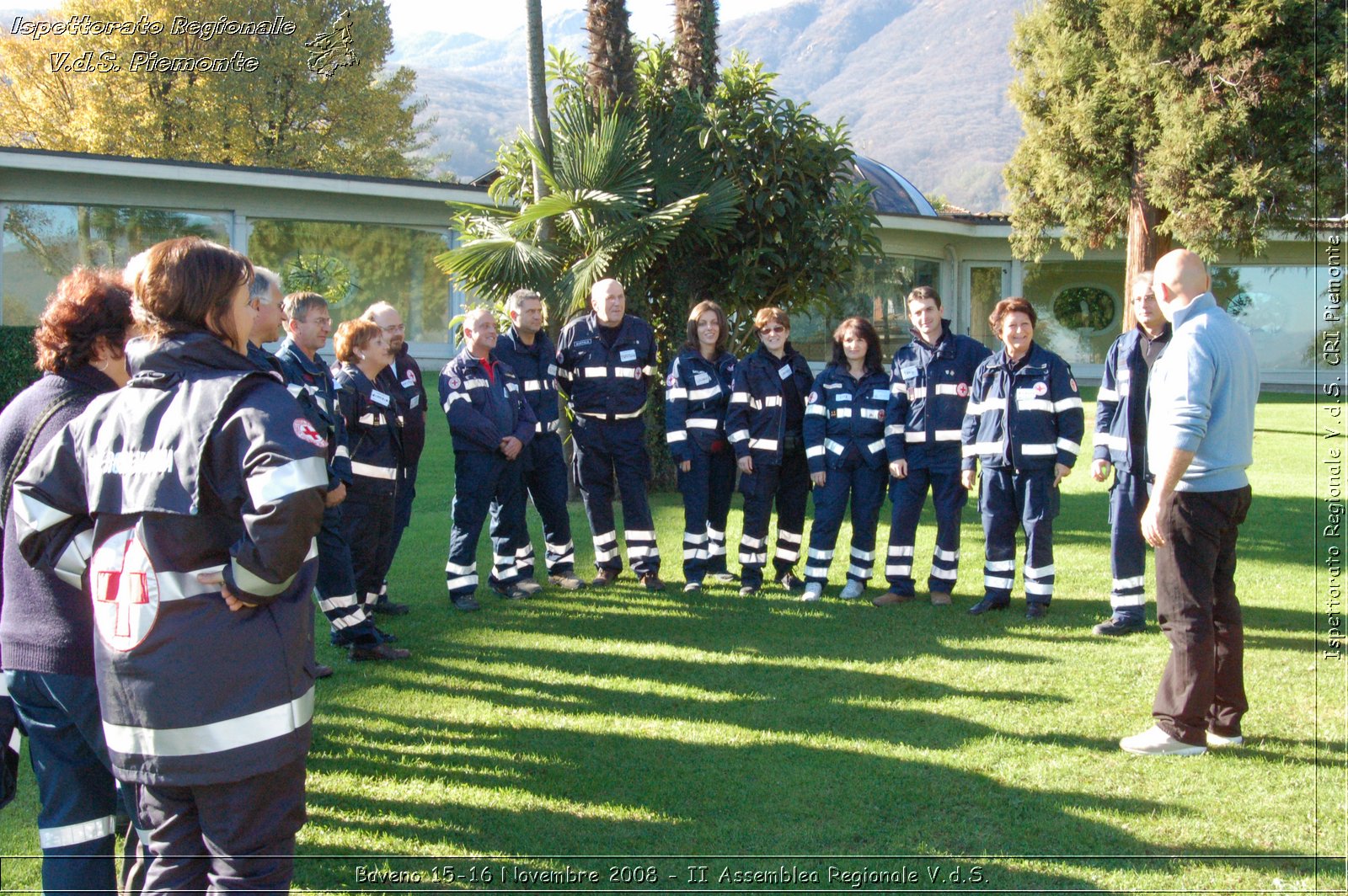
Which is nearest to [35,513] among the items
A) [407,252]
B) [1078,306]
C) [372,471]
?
[372,471]

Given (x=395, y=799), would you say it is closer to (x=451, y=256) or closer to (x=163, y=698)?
(x=163, y=698)

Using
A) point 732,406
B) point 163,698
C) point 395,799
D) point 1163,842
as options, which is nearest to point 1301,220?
point 732,406

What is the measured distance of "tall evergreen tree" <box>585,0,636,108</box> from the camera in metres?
→ 10.9

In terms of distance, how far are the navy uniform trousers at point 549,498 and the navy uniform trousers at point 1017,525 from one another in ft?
10.1

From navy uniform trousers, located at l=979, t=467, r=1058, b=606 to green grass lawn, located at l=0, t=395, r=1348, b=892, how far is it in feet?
0.73

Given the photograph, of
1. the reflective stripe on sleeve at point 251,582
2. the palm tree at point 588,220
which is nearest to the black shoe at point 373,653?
the reflective stripe on sleeve at point 251,582

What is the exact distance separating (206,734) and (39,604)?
3.29 feet

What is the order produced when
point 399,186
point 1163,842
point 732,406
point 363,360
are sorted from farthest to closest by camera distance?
point 399,186
point 732,406
point 363,360
point 1163,842

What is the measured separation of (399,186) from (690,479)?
1473 cm

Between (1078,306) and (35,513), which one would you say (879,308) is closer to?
(1078,306)

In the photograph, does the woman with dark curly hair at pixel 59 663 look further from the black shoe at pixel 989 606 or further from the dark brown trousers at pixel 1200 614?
the black shoe at pixel 989 606

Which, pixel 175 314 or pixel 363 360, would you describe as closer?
pixel 175 314

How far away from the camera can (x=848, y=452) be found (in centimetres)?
745

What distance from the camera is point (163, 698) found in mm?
2518
